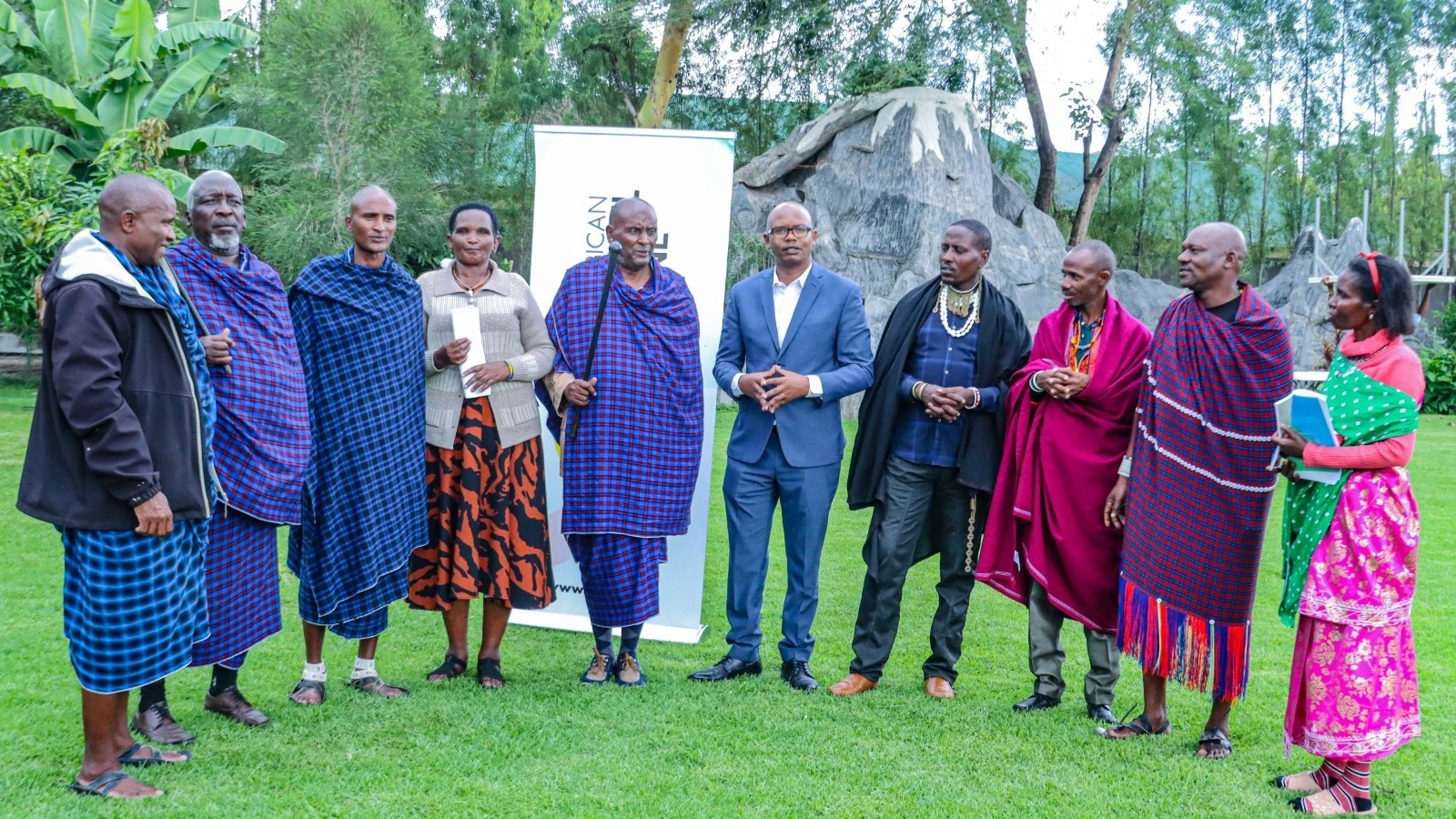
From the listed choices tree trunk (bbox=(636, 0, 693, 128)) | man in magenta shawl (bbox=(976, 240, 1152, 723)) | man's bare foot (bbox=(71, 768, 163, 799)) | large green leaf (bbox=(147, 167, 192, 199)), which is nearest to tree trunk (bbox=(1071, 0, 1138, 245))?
tree trunk (bbox=(636, 0, 693, 128))

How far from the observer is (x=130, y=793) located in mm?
3371

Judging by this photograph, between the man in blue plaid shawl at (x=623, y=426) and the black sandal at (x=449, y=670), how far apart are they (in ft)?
1.71

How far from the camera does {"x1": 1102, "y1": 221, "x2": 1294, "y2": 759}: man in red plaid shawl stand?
151 inches

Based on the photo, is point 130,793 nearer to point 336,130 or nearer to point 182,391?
point 182,391

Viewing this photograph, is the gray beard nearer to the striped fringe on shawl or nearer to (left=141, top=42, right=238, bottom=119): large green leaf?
the striped fringe on shawl

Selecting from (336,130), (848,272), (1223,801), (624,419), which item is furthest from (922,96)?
(1223,801)

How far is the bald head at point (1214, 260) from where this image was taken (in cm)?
389

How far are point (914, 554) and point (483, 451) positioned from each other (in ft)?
5.94

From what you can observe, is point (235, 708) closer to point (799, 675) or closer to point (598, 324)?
point (598, 324)

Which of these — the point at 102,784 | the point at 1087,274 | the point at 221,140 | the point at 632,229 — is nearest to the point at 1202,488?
the point at 1087,274

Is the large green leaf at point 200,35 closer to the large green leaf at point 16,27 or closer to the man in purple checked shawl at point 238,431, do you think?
the large green leaf at point 16,27

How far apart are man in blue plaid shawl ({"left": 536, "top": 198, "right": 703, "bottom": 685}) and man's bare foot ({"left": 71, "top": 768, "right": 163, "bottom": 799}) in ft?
5.83

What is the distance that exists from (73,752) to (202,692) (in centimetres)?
67

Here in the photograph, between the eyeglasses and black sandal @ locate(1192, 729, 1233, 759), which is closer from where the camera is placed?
black sandal @ locate(1192, 729, 1233, 759)
